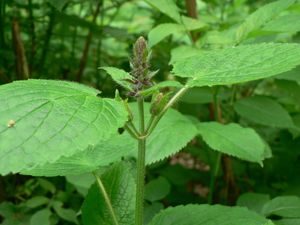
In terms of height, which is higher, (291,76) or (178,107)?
(291,76)

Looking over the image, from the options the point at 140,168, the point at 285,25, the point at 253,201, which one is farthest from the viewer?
the point at 253,201

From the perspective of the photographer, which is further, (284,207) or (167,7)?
(167,7)

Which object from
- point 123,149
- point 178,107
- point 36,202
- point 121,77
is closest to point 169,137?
point 123,149

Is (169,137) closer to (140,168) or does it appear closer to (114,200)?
(114,200)

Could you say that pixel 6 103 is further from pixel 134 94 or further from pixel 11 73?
pixel 11 73

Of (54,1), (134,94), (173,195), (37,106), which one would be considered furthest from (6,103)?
(173,195)

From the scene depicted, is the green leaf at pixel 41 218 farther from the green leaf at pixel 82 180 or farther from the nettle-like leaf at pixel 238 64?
the nettle-like leaf at pixel 238 64

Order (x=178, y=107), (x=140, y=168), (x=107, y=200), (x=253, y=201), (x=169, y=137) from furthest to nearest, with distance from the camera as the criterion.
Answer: (x=178, y=107) < (x=253, y=201) < (x=169, y=137) < (x=107, y=200) < (x=140, y=168)
